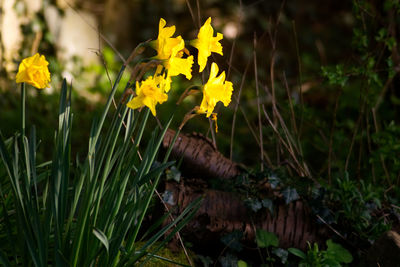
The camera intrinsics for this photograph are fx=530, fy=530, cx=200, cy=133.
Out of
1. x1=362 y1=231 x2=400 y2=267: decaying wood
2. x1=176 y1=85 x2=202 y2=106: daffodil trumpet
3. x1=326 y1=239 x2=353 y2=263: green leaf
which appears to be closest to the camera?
x1=176 y1=85 x2=202 y2=106: daffodil trumpet

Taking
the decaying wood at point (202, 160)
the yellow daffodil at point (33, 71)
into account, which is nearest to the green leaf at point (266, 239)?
the decaying wood at point (202, 160)

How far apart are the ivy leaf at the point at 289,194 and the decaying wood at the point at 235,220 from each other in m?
0.05

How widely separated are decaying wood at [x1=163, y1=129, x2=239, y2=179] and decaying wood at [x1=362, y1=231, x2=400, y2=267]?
0.69 meters

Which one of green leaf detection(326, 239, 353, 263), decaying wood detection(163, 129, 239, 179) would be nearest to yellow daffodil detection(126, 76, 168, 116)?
decaying wood detection(163, 129, 239, 179)

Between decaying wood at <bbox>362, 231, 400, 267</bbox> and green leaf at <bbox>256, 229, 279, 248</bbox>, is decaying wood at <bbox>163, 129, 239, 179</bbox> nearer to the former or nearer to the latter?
green leaf at <bbox>256, 229, 279, 248</bbox>

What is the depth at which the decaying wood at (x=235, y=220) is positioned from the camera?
2.15 meters

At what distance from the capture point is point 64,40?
570 centimetres

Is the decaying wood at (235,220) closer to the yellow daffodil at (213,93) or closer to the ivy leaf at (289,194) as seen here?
the ivy leaf at (289,194)

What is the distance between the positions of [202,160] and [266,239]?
0.46 meters

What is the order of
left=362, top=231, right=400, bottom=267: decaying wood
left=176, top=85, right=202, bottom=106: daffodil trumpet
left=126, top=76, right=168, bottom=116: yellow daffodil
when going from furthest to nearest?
1. left=362, top=231, right=400, bottom=267: decaying wood
2. left=176, top=85, right=202, bottom=106: daffodil trumpet
3. left=126, top=76, right=168, bottom=116: yellow daffodil

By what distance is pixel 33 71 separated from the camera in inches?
55.1

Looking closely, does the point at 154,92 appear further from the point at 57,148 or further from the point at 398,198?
the point at 398,198

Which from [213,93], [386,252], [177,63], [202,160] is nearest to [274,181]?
[202,160]

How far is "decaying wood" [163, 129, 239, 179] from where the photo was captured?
233 centimetres
